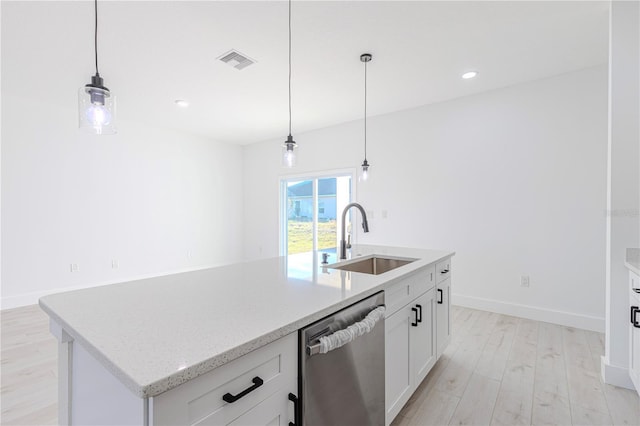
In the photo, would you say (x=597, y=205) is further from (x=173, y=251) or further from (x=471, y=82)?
(x=173, y=251)

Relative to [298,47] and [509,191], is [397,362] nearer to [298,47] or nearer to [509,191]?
[298,47]

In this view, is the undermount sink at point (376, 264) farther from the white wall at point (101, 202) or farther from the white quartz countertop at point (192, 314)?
the white wall at point (101, 202)

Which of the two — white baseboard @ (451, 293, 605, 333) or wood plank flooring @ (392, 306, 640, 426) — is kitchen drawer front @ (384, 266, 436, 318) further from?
white baseboard @ (451, 293, 605, 333)

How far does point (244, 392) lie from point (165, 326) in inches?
12.7

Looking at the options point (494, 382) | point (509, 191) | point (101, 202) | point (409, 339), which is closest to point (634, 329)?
point (494, 382)

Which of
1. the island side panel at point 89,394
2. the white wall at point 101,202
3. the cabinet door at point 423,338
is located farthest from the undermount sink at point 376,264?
the white wall at point 101,202

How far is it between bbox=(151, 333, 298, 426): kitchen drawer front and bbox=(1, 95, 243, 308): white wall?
4.73m

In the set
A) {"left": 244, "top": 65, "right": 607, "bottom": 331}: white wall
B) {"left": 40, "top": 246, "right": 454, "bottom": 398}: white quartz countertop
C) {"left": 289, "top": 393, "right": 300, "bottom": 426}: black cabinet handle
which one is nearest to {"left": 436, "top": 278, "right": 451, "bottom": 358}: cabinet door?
{"left": 40, "top": 246, "right": 454, "bottom": 398}: white quartz countertop

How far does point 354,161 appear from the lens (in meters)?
4.86

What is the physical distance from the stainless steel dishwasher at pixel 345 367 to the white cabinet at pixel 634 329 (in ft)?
5.39

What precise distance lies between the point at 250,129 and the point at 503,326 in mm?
4714

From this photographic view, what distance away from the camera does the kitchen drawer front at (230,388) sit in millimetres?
661

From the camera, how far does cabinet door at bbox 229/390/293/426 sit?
0.82m

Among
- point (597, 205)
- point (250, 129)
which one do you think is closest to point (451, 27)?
point (597, 205)
